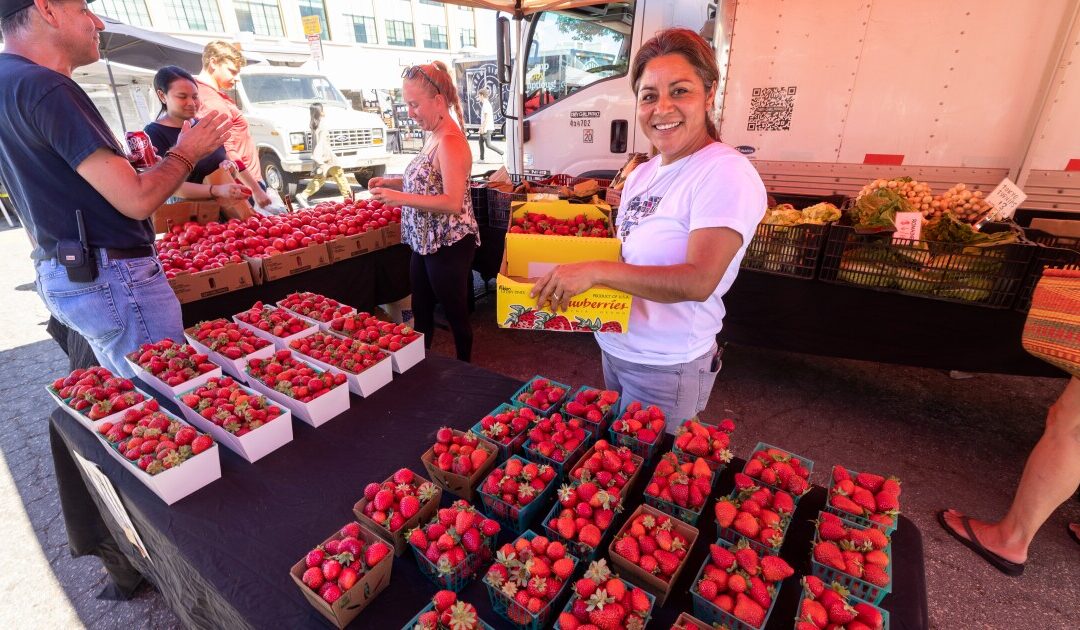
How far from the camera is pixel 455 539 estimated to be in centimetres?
121

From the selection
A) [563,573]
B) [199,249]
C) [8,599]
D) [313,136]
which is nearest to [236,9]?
[313,136]

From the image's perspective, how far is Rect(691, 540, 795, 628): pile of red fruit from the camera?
1055 mm

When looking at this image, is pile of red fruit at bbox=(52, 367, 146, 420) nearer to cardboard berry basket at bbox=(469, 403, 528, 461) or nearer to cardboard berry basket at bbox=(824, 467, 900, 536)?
cardboard berry basket at bbox=(469, 403, 528, 461)

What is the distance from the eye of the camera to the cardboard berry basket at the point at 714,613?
3.42 ft

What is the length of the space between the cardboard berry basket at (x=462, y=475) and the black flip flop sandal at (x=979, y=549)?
2.72 m

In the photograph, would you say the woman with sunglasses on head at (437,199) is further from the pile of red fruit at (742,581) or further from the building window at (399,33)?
the building window at (399,33)

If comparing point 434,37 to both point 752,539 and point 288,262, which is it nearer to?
point 288,262

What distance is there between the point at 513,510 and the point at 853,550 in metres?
0.84

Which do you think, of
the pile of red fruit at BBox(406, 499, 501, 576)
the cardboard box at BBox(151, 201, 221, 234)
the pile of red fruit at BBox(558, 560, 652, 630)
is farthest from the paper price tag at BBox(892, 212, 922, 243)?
the cardboard box at BBox(151, 201, 221, 234)

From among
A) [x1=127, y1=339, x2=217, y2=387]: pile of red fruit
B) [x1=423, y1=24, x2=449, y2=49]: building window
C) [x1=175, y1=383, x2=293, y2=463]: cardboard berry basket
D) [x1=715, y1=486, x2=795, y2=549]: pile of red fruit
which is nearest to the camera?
[x1=715, y1=486, x2=795, y2=549]: pile of red fruit

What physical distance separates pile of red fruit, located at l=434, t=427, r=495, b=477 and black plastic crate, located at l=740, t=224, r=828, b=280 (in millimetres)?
2563

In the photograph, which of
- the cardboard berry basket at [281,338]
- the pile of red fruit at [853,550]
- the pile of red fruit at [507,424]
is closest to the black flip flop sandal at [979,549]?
the pile of red fruit at [853,550]

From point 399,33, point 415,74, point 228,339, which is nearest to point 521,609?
point 228,339

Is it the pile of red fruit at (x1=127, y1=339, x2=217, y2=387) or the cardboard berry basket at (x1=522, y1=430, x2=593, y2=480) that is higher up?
the pile of red fruit at (x1=127, y1=339, x2=217, y2=387)
